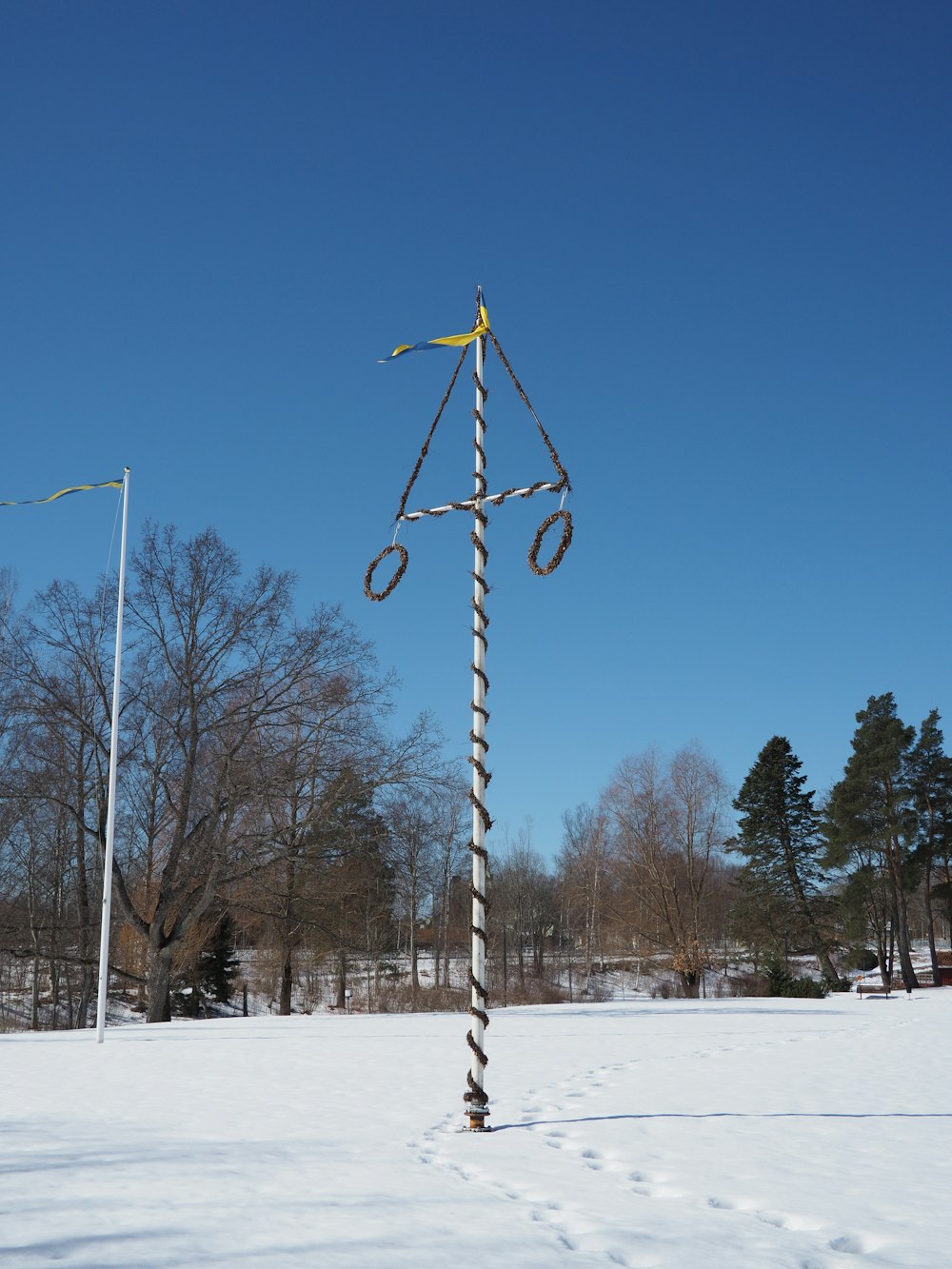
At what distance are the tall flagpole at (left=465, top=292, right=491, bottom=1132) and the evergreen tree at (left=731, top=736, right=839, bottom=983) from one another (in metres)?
44.9

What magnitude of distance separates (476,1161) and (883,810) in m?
40.2

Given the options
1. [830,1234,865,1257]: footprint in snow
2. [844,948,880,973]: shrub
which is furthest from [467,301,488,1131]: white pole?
[844,948,880,973]: shrub

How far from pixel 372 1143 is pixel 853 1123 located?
13.6 feet

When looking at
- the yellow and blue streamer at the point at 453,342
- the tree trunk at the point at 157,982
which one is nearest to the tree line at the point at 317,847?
the tree trunk at the point at 157,982

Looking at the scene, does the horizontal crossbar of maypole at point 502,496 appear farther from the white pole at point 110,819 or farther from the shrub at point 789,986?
the shrub at point 789,986

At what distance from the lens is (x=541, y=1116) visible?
367 inches

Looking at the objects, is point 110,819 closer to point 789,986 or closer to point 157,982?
point 157,982

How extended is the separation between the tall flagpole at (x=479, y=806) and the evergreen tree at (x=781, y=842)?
44.9 metres

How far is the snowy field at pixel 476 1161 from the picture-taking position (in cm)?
529

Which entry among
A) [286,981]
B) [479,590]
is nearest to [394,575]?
[479,590]

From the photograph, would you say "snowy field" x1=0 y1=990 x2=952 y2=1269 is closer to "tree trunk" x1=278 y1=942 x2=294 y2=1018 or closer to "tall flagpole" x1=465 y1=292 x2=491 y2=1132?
"tall flagpole" x1=465 y1=292 x2=491 y2=1132

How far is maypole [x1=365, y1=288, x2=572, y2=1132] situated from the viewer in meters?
8.63

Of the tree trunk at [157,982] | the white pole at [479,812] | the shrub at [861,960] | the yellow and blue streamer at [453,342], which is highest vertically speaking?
the yellow and blue streamer at [453,342]

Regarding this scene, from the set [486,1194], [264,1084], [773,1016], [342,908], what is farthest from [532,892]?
[486,1194]
